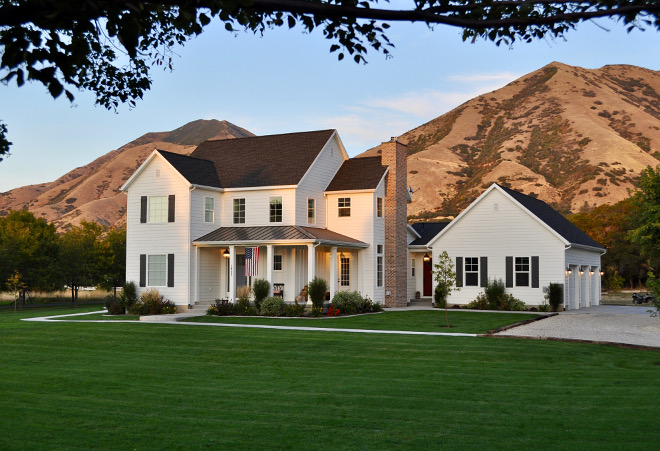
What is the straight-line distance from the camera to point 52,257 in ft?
159

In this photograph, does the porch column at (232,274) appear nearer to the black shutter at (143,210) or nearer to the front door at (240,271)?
the front door at (240,271)

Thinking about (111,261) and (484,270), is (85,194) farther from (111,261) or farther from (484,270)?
(484,270)

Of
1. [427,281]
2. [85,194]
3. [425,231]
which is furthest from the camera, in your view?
[85,194]

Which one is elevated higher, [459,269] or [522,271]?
[459,269]

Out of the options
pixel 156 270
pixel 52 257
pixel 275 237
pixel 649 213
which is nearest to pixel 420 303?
pixel 275 237

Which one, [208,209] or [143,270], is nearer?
[143,270]

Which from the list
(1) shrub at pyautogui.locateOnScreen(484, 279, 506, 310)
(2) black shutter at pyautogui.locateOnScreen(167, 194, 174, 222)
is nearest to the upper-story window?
(2) black shutter at pyautogui.locateOnScreen(167, 194, 174, 222)

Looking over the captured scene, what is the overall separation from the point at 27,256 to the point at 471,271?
99.4 feet

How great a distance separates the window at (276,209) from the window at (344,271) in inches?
165

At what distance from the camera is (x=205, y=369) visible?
14.7 m

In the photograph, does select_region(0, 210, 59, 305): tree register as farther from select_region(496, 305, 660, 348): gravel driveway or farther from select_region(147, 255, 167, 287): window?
select_region(496, 305, 660, 348): gravel driveway

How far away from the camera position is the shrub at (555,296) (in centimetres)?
3003

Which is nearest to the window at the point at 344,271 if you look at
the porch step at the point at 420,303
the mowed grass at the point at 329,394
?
the porch step at the point at 420,303

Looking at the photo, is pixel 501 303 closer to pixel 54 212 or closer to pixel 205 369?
pixel 205 369
